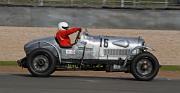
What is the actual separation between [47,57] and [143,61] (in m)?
2.90

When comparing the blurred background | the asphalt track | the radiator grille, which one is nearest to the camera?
the asphalt track

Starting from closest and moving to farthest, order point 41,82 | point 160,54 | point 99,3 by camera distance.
Answer: 1. point 41,82
2. point 160,54
3. point 99,3

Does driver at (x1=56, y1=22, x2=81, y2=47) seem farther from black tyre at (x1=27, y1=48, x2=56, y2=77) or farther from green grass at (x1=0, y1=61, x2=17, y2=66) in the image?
green grass at (x1=0, y1=61, x2=17, y2=66)

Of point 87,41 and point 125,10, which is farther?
point 125,10

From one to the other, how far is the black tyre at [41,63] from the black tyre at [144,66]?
2.46m

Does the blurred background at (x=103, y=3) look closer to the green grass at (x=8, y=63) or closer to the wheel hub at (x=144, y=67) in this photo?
the green grass at (x=8, y=63)

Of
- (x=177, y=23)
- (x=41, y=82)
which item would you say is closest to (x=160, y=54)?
(x=177, y=23)

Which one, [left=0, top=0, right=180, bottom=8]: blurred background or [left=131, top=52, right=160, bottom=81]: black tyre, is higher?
[left=0, top=0, right=180, bottom=8]: blurred background

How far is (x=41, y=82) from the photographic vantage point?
54.3 ft

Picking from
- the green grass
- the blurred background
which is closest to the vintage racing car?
the green grass

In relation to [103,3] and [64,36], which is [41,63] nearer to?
[64,36]

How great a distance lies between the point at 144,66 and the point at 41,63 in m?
3.12

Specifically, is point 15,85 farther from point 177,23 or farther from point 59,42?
point 177,23

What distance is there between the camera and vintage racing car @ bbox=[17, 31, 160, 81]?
18.5 meters
